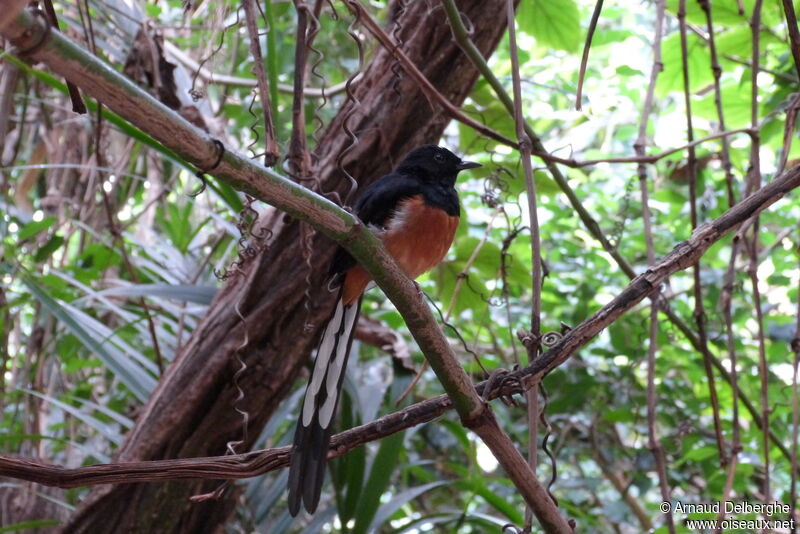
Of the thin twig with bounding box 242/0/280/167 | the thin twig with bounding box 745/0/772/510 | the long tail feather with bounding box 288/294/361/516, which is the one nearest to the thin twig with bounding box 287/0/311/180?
the thin twig with bounding box 242/0/280/167

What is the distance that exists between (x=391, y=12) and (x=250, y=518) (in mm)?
1565

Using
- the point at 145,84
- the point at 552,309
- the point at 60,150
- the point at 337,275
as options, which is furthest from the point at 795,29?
the point at 60,150

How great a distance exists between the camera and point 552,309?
3432 millimetres

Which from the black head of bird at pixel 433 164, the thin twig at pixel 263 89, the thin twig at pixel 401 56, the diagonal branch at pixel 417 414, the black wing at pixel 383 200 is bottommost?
the diagonal branch at pixel 417 414

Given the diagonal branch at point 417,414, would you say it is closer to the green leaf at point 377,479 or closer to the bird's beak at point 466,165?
the green leaf at point 377,479

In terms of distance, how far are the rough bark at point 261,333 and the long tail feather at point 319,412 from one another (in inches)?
4.6

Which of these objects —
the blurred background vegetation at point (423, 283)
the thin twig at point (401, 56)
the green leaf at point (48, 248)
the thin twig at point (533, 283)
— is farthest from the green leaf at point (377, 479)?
the green leaf at point (48, 248)

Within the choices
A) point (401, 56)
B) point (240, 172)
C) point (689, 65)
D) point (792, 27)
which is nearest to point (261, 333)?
point (401, 56)

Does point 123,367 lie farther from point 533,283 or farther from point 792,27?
point 792,27

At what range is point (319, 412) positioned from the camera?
150 centimetres

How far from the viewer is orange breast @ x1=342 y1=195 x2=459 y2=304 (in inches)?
71.4

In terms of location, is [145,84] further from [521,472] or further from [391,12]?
[521,472]

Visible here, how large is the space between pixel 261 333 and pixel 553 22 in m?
1.23

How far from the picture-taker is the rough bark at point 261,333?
6.25 ft
